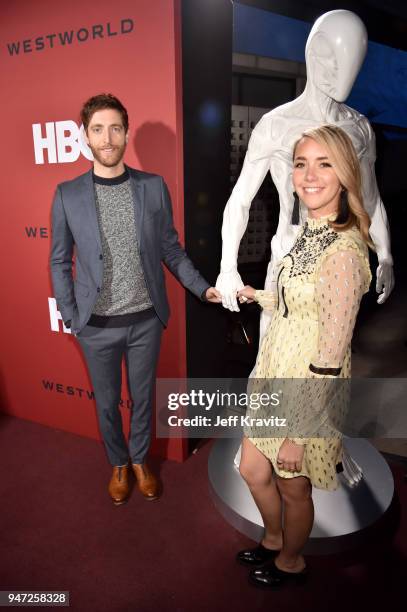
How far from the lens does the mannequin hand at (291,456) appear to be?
147 centimetres

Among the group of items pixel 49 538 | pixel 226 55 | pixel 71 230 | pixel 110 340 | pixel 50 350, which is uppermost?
pixel 226 55

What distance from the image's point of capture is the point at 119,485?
2.36 meters

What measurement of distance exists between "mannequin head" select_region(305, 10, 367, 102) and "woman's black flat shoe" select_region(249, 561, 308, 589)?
185 cm

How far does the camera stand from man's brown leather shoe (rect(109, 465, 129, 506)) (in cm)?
233

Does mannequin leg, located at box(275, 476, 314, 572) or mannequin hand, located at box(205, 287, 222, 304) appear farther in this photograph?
mannequin hand, located at box(205, 287, 222, 304)

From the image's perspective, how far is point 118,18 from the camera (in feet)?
7.07

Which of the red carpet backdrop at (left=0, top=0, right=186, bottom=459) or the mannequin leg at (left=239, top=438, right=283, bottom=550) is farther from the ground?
the red carpet backdrop at (left=0, top=0, right=186, bottom=459)

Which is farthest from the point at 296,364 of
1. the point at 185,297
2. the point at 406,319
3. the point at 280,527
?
the point at 406,319

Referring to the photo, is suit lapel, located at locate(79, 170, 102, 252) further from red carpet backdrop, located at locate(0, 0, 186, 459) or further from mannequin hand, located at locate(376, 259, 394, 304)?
mannequin hand, located at locate(376, 259, 394, 304)

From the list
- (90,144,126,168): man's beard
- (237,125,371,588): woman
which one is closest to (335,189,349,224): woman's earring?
(237,125,371,588): woman

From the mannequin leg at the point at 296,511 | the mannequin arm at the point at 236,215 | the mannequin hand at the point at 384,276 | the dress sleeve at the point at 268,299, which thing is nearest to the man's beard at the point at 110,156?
the mannequin arm at the point at 236,215

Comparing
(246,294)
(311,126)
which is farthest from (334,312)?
(311,126)

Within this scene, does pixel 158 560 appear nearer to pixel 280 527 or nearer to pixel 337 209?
pixel 280 527

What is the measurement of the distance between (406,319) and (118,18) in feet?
15.0
